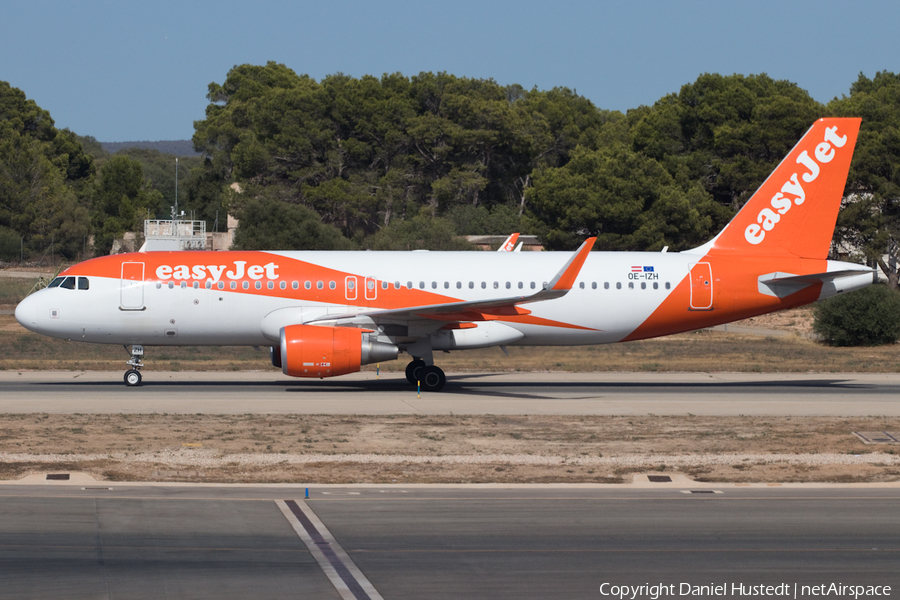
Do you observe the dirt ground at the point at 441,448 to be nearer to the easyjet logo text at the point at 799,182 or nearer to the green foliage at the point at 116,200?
the easyjet logo text at the point at 799,182

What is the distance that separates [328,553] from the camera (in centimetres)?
1092

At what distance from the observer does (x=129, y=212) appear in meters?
108

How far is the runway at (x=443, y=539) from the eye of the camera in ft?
32.3

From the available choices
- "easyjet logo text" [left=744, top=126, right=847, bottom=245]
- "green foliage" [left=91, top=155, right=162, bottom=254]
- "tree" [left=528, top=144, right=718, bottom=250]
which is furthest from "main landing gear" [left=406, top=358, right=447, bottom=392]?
"green foliage" [left=91, top=155, right=162, bottom=254]

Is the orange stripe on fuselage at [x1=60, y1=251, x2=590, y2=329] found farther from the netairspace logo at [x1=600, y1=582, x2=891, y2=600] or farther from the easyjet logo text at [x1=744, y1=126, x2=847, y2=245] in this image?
the netairspace logo at [x1=600, y1=582, x2=891, y2=600]

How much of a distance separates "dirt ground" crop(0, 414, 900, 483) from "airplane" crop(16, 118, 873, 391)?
202 inches

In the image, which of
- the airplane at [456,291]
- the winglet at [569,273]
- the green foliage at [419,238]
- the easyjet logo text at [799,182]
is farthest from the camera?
the green foliage at [419,238]

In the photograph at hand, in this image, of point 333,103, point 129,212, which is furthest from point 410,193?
point 129,212

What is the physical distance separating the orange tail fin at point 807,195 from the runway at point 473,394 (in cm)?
417

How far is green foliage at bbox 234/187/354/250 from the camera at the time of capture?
67938 millimetres

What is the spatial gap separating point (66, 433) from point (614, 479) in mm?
10600

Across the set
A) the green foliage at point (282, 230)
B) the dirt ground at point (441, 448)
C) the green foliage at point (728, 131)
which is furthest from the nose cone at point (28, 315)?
the green foliage at point (728, 131)

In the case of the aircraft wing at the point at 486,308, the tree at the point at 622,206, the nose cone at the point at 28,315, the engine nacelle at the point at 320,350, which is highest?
the tree at the point at 622,206

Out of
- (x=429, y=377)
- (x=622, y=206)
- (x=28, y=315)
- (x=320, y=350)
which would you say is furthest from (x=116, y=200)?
(x=320, y=350)
